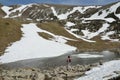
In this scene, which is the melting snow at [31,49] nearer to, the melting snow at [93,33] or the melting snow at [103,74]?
the melting snow at [103,74]

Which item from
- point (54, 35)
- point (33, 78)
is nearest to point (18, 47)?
point (54, 35)

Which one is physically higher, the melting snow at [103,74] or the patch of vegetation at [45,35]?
the patch of vegetation at [45,35]

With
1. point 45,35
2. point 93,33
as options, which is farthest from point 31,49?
point 93,33

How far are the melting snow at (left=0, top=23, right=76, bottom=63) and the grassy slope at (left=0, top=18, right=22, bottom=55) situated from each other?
78.9 inches

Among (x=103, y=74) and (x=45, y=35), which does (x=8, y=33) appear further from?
(x=103, y=74)

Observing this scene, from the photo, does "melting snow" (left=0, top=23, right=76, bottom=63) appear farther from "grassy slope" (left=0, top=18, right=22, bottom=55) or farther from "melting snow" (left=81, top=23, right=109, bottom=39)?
"melting snow" (left=81, top=23, right=109, bottom=39)

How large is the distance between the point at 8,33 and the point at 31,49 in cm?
1742

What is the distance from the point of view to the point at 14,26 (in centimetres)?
10950

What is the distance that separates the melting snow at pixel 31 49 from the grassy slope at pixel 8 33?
200cm

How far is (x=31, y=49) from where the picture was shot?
86.2 meters

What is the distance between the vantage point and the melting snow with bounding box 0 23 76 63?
77.2m

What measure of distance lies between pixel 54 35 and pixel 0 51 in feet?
120

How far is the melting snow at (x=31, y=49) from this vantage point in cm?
7719

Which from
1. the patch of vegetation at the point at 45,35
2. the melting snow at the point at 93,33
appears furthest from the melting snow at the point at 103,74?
the melting snow at the point at 93,33
